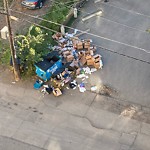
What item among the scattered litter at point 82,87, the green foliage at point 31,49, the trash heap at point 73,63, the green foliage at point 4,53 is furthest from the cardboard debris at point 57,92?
the green foliage at point 4,53

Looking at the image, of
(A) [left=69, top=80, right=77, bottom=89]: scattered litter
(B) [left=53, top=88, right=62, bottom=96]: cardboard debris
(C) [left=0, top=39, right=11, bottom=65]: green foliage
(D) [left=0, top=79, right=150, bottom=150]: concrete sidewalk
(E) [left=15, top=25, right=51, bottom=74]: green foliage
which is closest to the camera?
(D) [left=0, top=79, right=150, bottom=150]: concrete sidewalk

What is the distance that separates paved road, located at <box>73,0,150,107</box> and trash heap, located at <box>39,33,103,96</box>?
654mm

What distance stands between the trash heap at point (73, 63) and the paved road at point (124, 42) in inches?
25.8

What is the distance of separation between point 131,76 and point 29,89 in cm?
550

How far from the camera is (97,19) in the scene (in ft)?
85.3

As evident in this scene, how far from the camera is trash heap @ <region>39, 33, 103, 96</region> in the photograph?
838 inches

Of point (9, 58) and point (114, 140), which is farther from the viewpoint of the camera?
point (9, 58)

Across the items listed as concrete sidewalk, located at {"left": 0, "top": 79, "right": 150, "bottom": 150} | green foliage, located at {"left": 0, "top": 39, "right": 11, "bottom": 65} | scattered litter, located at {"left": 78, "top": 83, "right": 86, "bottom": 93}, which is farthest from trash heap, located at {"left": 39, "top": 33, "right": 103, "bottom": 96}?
green foliage, located at {"left": 0, "top": 39, "right": 11, "bottom": 65}

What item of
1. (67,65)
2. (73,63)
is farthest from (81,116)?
(73,63)

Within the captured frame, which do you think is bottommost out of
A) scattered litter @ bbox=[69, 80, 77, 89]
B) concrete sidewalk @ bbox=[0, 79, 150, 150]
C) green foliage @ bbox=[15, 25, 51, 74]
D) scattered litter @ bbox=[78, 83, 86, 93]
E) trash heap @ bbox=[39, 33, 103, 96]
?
concrete sidewalk @ bbox=[0, 79, 150, 150]

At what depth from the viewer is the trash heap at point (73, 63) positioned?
21281 millimetres

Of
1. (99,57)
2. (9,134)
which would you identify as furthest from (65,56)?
(9,134)

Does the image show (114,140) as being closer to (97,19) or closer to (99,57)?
(99,57)

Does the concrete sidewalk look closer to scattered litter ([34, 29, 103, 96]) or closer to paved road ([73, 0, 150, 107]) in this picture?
scattered litter ([34, 29, 103, 96])
